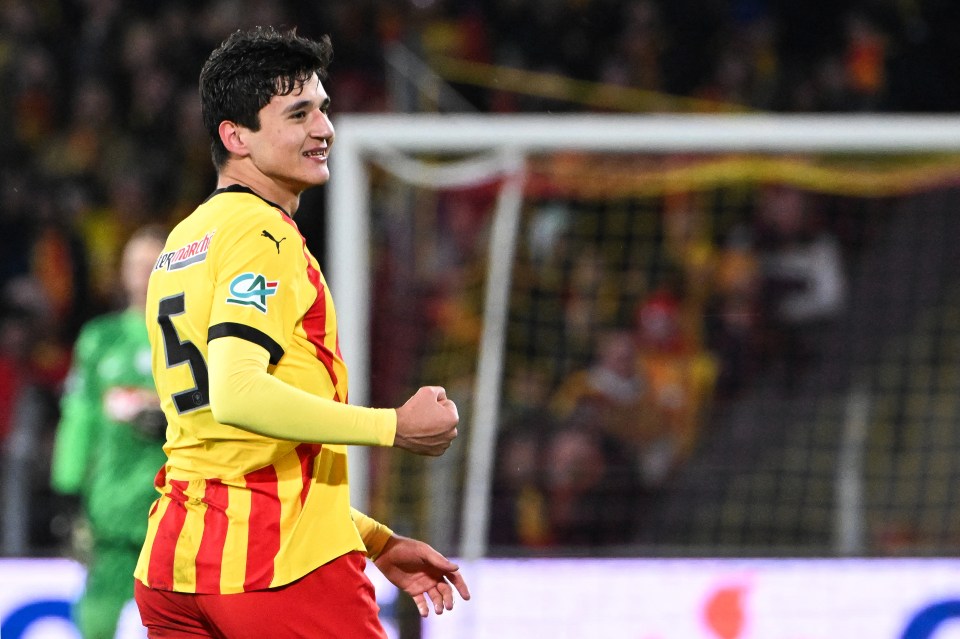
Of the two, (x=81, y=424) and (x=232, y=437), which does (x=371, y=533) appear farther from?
(x=81, y=424)

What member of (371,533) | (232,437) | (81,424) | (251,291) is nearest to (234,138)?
(251,291)

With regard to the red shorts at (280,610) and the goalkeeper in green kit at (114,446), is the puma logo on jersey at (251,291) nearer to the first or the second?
the red shorts at (280,610)

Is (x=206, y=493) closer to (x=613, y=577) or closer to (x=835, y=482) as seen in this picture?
(x=613, y=577)

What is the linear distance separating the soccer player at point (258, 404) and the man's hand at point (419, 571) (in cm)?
20

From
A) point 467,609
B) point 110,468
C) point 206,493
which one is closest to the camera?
point 206,493

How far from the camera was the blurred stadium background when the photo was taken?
557 cm

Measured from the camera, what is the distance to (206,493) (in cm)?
237

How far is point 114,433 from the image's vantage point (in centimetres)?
493

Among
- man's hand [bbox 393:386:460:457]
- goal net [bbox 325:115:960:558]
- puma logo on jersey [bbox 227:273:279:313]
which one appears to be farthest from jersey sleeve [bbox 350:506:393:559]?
goal net [bbox 325:115:960:558]

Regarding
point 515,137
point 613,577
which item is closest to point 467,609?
point 613,577

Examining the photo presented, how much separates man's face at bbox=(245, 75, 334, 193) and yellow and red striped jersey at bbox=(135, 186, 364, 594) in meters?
0.06

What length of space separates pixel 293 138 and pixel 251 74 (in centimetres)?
13

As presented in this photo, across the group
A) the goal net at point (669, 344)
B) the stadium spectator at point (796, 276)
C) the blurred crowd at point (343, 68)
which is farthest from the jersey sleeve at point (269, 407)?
the blurred crowd at point (343, 68)

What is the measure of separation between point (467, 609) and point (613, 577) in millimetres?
569
